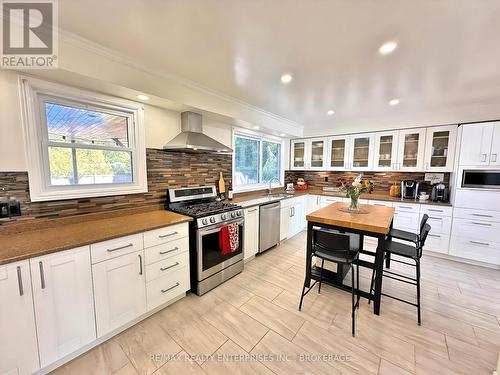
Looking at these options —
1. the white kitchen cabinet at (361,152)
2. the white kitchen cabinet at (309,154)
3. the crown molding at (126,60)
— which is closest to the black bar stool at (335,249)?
the crown molding at (126,60)

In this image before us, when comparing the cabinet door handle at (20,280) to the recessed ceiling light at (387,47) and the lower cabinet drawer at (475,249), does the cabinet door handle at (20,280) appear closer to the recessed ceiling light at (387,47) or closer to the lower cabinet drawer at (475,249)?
the recessed ceiling light at (387,47)

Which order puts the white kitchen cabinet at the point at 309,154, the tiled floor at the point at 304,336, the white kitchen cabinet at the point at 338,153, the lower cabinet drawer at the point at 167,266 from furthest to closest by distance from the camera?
the white kitchen cabinet at the point at 309,154 < the white kitchen cabinet at the point at 338,153 < the lower cabinet drawer at the point at 167,266 < the tiled floor at the point at 304,336

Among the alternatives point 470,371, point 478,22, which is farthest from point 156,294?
point 478,22

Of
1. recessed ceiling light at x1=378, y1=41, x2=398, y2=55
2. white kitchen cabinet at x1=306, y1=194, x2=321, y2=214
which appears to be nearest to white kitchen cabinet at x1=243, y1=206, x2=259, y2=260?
white kitchen cabinet at x1=306, y1=194, x2=321, y2=214

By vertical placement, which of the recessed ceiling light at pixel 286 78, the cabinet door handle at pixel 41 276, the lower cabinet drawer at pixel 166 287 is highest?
the recessed ceiling light at pixel 286 78

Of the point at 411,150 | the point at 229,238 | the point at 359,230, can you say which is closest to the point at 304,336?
the point at 359,230

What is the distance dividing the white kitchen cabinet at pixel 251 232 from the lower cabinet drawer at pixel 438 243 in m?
2.99

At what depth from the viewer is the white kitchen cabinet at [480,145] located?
9.49 ft

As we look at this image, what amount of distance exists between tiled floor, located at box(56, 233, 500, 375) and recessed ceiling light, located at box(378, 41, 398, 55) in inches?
98.4

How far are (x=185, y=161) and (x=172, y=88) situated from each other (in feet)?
3.20

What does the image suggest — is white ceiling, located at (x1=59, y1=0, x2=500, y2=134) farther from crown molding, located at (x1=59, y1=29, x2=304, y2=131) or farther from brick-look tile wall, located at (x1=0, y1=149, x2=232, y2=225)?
brick-look tile wall, located at (x1=0, y1=149, x2=232, y2=225)

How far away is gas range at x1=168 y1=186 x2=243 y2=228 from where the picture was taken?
2.34 metres

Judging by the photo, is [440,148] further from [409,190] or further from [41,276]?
[41,276]

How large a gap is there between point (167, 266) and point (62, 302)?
800 millimetres
